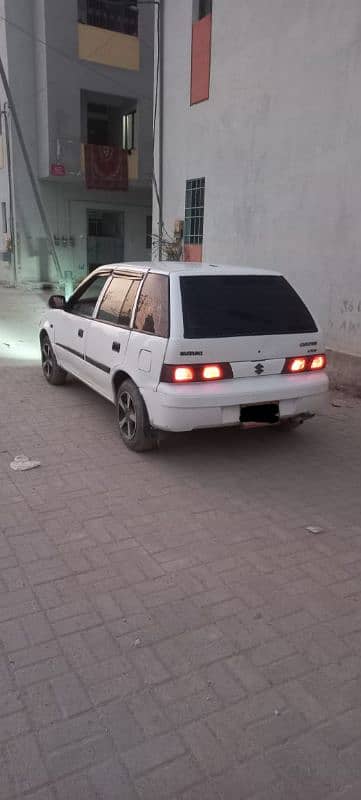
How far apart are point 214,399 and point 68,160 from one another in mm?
17840

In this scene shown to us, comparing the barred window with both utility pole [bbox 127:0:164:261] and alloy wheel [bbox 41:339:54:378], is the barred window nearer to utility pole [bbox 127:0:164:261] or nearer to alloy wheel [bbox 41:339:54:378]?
utility pole [bbox 127:0:164:261]

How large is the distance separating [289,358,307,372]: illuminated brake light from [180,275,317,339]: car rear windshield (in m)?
0.25

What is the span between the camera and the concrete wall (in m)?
7.41

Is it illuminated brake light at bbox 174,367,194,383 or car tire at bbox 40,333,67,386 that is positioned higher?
illuminated brake light at bbox 174,367,194,383

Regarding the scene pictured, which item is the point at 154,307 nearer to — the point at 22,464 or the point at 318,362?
the point at 318,362

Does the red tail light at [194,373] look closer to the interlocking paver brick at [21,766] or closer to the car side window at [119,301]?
the car side window at [119,301]

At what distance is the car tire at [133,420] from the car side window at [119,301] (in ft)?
2.08

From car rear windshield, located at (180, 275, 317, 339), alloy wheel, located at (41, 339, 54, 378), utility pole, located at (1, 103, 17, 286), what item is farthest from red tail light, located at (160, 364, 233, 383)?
utility pole, located at (1, 103, 17, 286)

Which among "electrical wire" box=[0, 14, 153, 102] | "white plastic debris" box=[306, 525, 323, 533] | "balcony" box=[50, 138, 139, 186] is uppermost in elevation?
"electrical wire" box=[0, 14, 153, 102]

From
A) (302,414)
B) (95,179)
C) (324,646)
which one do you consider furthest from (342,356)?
(95,179)

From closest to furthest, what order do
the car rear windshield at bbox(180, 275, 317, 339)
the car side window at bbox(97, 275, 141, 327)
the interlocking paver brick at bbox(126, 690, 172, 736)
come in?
1. the interlocking paver brick at bbox(126, 690, 172, 736)
2. the car rear windshield at bbox(180, 275, 317, 339)
3. the car side window at bbox(97, 275, 141, 327)

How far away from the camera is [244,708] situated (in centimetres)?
241

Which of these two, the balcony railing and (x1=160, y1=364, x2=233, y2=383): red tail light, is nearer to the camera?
(x1=160, y1=364, x2=233, y2=383): red tail light

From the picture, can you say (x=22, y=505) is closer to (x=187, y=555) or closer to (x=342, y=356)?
(x=187, y=555)
